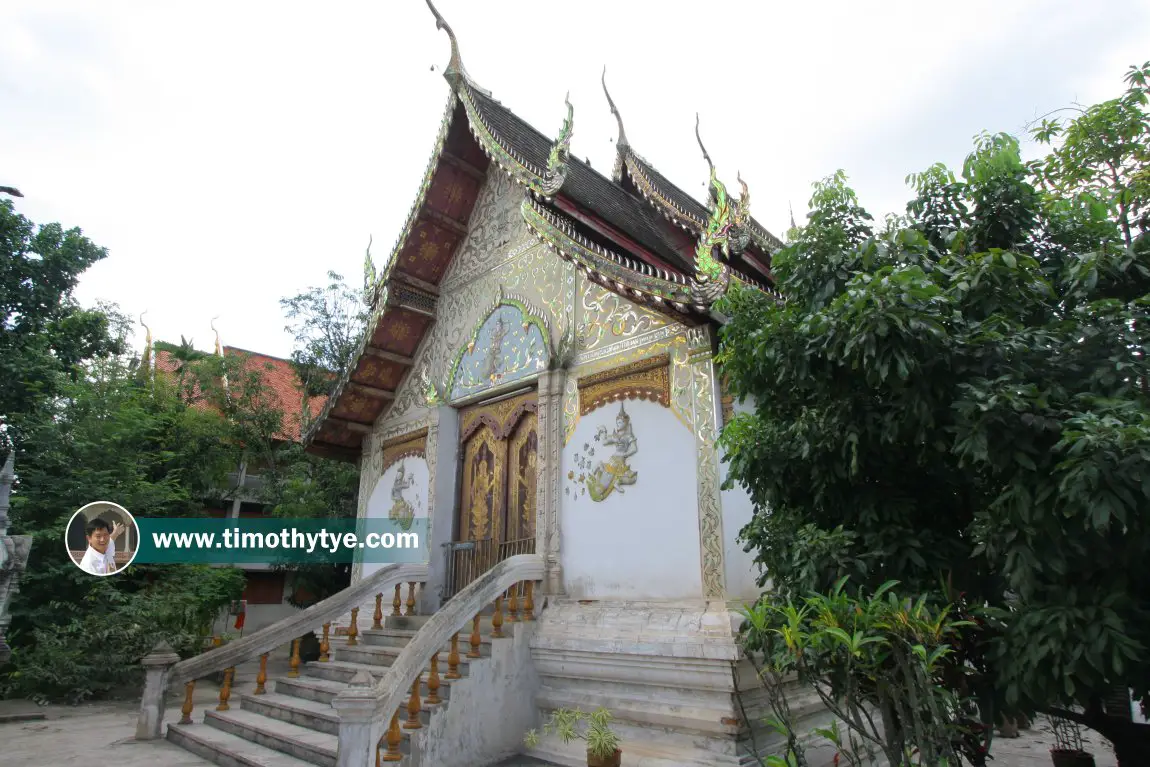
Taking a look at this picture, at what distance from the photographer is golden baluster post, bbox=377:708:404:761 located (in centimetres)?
450

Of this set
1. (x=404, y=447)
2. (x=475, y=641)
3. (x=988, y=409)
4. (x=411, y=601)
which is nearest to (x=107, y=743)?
(x=411, y=601)

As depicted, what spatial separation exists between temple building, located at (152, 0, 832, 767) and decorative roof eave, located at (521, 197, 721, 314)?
19mm

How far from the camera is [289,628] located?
6.69 metres

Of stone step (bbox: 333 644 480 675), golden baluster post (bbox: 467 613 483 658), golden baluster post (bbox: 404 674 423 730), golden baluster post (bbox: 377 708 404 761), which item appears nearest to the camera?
golden baluster post (bbox: 377 708 404 761)

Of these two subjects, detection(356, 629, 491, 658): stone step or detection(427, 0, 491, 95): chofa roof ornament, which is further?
detection(427, 0, 491, 95): chofa roof ornament

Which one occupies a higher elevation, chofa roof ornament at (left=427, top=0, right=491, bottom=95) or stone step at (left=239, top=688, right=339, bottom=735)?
chofa roof ornament at (left=427, top=0, right=491, bottom=95)

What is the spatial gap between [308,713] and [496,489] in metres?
2.71

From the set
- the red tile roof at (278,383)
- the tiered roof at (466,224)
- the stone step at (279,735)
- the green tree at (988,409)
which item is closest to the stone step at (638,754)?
the stone step at (279,735)

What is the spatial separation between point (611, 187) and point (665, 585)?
261 inches

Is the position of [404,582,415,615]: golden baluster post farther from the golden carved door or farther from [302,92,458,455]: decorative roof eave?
[302,92,458,455]: decorative roof eave

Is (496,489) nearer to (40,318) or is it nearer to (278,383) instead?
(40,318)

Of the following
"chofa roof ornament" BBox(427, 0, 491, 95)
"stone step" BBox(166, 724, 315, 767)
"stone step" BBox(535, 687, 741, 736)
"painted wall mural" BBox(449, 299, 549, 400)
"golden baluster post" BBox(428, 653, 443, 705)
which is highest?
"chofa roof ornament" BBox(427, 0, 491, 95)

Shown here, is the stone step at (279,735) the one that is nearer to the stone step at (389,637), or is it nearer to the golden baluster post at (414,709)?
the golden baluster post at (414,709)

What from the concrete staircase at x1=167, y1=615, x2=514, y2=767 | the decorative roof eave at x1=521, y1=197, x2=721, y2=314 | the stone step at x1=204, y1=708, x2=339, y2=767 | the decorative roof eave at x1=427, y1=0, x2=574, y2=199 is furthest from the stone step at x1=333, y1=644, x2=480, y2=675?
the decorative roof eave at x1=427, y1=0, x2=574, y2=199
